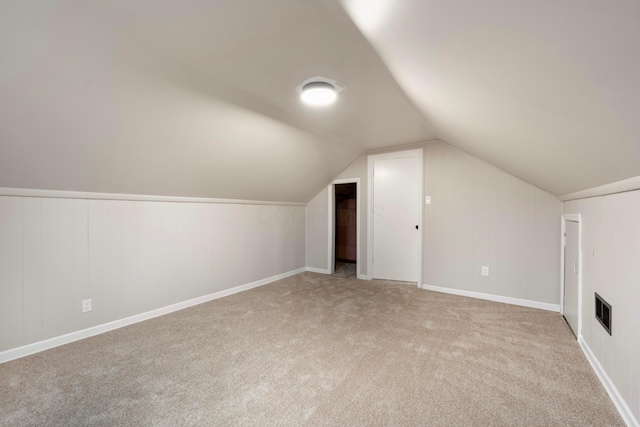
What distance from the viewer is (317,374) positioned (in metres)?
1.88

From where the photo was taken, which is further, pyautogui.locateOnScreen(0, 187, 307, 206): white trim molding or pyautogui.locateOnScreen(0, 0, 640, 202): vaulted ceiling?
pyautogui.locateOnScreen(0, 187, 307, 206): white trim molding

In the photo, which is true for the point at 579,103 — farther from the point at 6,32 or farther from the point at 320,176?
the point at 320,176

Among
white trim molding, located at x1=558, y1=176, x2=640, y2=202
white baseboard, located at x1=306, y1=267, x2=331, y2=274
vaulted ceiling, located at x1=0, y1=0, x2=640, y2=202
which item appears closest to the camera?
vaulted ceiling, located at x1=0, y1=0, x2=640, y2=202

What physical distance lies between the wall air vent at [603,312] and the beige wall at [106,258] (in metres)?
3.57

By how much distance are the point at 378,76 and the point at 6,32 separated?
204cm

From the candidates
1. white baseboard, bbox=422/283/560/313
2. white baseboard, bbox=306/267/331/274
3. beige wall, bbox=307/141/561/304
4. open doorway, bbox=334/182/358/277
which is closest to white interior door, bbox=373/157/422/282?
beige wall, bbox=307/141/561/304

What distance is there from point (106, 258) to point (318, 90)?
94.4 inches

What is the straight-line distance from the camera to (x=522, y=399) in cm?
164

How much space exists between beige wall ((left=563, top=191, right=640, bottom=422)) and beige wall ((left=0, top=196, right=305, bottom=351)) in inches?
141

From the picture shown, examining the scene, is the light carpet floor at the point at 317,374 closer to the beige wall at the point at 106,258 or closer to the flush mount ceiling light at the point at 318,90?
the beige wall at the point at 106,258

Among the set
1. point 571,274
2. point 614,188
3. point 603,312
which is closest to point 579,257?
point 571,274

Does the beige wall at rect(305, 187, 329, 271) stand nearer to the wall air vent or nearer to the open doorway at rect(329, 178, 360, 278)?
the open doorway at rect(329, 178, 360, 278)

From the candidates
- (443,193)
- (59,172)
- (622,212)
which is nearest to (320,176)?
(443,193)

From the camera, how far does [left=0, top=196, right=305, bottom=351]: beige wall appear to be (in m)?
2.11
